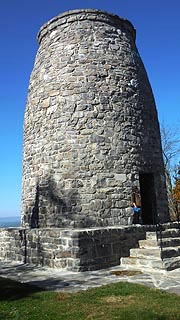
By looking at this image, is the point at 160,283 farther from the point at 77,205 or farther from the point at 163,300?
the point at 77,205

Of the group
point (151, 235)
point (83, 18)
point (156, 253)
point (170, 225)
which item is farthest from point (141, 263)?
point (83, 18)

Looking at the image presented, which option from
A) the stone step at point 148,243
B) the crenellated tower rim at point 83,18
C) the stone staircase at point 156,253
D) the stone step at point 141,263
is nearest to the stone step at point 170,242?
Answer: the stone staircase at point 156,253

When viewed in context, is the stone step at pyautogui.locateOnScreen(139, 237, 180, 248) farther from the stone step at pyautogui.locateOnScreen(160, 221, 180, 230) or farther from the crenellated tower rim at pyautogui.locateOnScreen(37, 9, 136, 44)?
the crenellated tower rim at pyautogui.locateOnScreen(37, 9, 136, 44)

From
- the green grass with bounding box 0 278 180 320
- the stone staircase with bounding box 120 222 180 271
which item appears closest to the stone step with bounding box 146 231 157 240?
the stone staircase with bounding box 120 222 180 271

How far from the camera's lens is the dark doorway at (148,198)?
1170 cm

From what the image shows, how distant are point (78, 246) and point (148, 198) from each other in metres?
4.35

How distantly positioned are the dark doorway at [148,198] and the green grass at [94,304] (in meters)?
5.36

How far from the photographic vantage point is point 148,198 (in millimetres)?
12000

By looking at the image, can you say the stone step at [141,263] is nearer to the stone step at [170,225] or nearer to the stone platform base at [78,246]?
the stone platform base at [78,246]

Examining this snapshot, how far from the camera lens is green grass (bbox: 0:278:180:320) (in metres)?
4.77

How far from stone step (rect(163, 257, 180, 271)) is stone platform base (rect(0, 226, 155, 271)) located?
1491 mm

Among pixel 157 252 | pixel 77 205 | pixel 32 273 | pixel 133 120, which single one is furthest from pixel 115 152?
pixel 32 273

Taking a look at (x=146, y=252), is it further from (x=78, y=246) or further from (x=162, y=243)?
(x=78, y=246)

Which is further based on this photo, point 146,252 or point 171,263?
point 146,252
